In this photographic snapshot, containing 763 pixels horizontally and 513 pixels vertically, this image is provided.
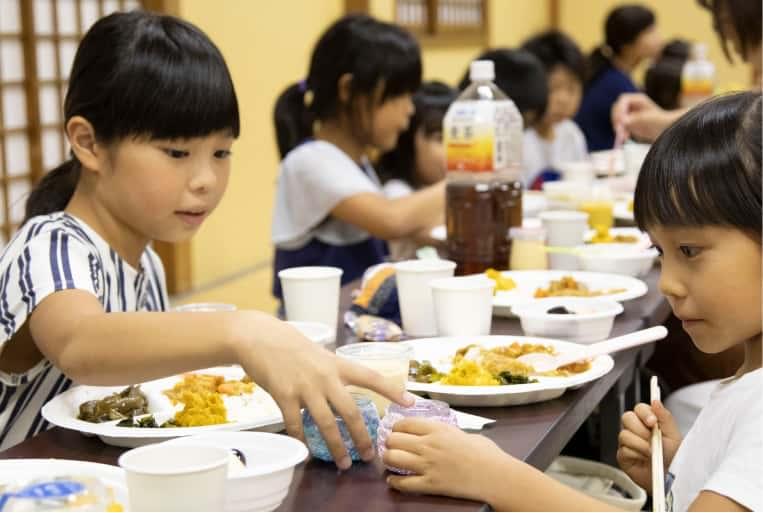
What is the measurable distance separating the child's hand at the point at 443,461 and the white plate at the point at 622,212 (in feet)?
6.00

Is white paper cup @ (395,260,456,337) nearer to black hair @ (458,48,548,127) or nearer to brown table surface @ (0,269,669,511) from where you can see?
brown table surface @ (0,269,669,511)

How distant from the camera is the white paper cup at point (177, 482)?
2.82 feet

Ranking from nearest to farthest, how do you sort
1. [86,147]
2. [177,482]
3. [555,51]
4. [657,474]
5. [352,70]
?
[177,482]
[657,474]
[86,147]
[352,70]
[555,51]

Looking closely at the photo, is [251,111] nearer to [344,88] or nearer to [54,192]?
[344,88]

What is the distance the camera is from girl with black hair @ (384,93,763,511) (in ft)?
3.48

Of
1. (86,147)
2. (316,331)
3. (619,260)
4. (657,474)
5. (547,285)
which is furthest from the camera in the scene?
(619,260)

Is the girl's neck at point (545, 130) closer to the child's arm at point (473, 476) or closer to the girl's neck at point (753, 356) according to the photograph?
the girl's neck at point (753, 356)

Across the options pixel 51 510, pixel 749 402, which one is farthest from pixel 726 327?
pixel 51 510

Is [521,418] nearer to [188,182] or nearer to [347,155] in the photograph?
[188,182]

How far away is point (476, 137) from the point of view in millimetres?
2182

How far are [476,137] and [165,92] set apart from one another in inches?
29.8

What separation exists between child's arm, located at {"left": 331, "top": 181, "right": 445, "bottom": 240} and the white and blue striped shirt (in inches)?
37.1

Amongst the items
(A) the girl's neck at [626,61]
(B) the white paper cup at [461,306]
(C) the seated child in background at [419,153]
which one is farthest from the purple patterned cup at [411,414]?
(A) the girl's neck at [626,61]

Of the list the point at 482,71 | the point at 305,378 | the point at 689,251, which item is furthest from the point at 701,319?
the point at 482,71
